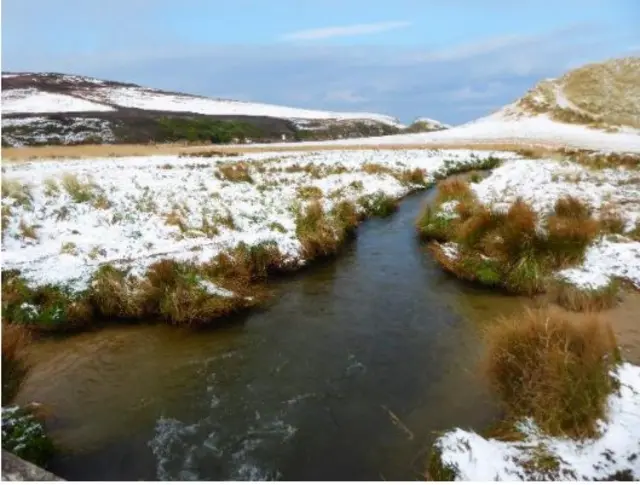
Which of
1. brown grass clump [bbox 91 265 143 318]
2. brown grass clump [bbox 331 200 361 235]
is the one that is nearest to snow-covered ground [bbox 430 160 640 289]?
brown grass clump [bbox 331 200 361 235]

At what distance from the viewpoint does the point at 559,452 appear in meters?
5.16

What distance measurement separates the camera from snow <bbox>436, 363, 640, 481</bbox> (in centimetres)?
494

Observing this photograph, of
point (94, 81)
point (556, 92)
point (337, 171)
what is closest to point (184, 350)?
point (337, 171)

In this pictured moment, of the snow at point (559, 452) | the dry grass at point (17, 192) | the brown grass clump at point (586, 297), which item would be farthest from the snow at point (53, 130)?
the snow at point (559, 452)

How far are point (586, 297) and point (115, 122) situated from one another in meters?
61.0

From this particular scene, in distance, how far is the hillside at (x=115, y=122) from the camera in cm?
5519

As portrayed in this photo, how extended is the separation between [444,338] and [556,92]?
8434 centimetres

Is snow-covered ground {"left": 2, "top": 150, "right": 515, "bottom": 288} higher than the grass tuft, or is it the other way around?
snow-covered ground {"left": 2, "top": 150, "right": 515, "bottom": 288}

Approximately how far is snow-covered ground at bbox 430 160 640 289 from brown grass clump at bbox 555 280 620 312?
0.17 metres

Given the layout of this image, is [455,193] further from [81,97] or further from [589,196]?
[81,97]

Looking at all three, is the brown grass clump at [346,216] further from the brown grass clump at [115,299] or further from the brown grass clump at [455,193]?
the brown grass clump at [115,299]

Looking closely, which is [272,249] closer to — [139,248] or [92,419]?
[139,248]

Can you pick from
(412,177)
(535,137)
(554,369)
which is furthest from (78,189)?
(535,137)

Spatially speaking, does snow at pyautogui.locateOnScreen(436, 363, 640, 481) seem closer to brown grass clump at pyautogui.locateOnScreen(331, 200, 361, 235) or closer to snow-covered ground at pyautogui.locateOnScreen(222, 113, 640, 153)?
brown grass clump at pyautogui.locateOnScreen(331, 200, 361, 235)
